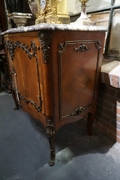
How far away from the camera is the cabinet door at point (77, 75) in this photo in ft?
2.33

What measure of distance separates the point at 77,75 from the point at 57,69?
0.17 m

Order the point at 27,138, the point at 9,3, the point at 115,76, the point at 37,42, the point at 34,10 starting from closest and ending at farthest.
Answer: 1. the point at 37,42
2. the point at 115,76
3. the point at 34,10
4. the point at 27,138
5. the point at 9,3

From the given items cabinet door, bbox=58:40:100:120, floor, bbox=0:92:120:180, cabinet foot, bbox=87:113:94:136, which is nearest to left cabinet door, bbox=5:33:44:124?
cabinet door, bbox=58:40:100:120

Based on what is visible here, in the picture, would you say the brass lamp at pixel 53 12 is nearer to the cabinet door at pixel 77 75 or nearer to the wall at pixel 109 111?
the cabinet door at pixel 77 75

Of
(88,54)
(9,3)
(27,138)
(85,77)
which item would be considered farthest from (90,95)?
(9,3)

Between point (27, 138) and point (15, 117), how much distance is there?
41 centimetres

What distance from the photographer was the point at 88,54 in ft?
2.63

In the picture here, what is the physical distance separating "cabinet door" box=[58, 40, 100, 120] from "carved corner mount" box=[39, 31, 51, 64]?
73 millimetres

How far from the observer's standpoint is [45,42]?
604mm

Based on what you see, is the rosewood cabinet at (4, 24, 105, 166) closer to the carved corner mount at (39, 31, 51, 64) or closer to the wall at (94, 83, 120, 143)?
the carved corner mount at (39, 31, 51, 64)

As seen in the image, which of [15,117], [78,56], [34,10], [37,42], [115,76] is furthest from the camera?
[15,117]

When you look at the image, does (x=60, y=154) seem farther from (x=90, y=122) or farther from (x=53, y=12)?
(x=53, y=12)

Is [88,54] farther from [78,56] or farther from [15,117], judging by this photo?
[15,117]

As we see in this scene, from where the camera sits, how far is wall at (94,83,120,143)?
1.04m
